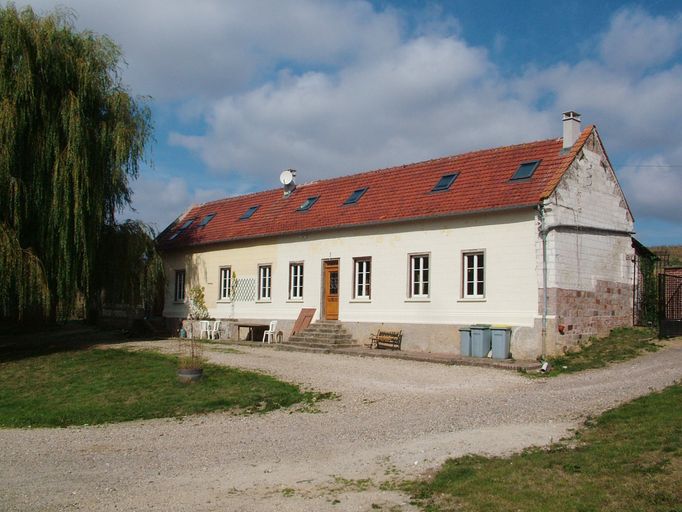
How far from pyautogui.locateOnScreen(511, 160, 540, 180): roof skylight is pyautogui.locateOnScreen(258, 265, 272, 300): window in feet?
33.3

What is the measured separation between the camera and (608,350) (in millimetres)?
18047

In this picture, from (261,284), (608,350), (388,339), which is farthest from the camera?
(261,284)

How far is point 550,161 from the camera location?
19.4 m

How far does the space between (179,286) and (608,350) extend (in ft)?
60.5

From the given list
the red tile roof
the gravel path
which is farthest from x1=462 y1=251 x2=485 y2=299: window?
the gravel path

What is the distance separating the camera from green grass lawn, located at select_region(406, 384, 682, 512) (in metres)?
6.30

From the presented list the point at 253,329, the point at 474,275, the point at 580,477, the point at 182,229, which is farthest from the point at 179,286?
the point at 580,477

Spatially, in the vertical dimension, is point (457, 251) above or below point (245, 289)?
above

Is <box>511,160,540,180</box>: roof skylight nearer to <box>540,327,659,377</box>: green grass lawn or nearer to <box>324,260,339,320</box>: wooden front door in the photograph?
<box>540,327,659,377</box>: green grass lawn

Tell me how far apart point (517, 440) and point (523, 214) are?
33.8 ft

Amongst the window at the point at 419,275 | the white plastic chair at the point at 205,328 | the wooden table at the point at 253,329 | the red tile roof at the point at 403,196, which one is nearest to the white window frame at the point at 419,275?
the window at the point at 419,275

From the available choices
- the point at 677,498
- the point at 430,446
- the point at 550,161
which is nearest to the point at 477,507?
the point at 677,498

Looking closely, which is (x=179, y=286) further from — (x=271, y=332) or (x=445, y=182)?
(x=445, y=182)

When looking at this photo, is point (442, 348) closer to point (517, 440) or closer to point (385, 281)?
point (385, 281)
